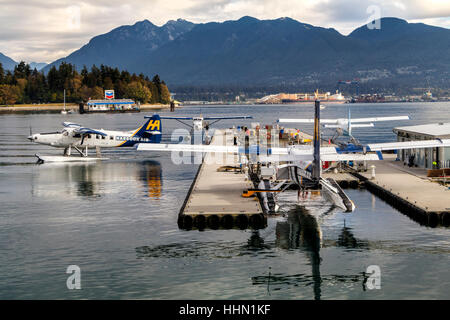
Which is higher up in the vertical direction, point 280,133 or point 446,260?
point 280,133

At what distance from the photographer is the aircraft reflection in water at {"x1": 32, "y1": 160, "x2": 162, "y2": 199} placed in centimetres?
4253

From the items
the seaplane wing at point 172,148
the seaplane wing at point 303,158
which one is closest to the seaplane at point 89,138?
the seaplane wing at point 172,148

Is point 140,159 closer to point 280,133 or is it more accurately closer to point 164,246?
point 280,133

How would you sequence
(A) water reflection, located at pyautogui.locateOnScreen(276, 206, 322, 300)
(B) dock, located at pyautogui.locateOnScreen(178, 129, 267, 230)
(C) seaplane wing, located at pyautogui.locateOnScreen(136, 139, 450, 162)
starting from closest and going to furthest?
(A) water reflection, located at pyautogui.locateOnScreen(276, 206, 322, 300)
(B) dock, located at pyautogui.locateOnScreen(178, 129, 267, 230)
(C) seaplane wing, located at pyautogui.locateOnScreen(136, 139, 450, 162)

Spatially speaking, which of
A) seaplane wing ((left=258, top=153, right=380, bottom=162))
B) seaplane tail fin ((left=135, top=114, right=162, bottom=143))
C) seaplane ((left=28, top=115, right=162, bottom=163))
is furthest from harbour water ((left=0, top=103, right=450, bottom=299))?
seaplane tail fin ((left=135, top=114, right=162, bottom=143))

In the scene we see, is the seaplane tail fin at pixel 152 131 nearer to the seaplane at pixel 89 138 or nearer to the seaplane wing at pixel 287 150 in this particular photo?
the seaplane at pixel 89 138

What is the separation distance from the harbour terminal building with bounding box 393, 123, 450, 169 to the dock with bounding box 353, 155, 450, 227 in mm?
1103

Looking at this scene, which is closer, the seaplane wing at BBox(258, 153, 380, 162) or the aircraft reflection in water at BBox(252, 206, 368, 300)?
the aircraft reflection in water at BBox(252, 206, 368, 300)

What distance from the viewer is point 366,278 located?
72.1ft

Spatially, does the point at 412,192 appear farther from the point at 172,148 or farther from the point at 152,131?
the point at 152,131

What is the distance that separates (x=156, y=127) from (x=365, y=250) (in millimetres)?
40050

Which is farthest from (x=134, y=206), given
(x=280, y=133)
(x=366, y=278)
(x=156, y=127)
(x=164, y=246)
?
(x=280, y=133)

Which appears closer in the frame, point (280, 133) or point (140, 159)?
point (140, 159)

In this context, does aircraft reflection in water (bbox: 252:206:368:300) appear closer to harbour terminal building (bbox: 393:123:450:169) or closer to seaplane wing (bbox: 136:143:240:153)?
seaplane wing (bbox: 136:143:240:153)
